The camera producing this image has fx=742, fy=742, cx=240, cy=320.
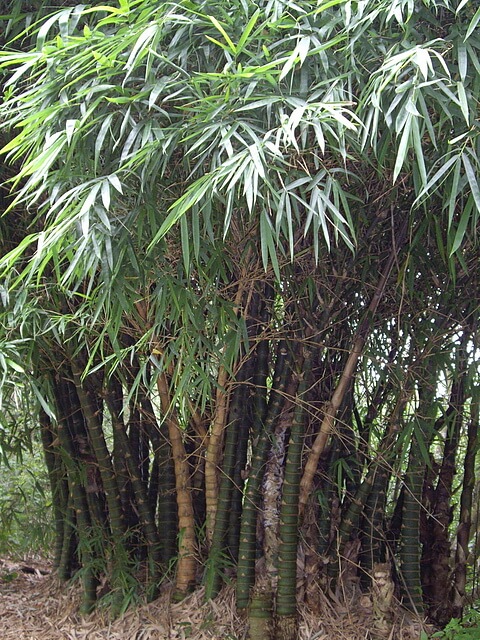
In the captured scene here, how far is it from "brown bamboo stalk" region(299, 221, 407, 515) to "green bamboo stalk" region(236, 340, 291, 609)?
0.18 metres

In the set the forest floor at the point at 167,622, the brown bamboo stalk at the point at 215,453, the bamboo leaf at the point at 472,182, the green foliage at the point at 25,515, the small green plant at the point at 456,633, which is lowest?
the forest floor at the point at 167,622

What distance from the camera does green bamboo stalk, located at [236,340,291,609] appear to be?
9.50 ft

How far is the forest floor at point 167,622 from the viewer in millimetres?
2840

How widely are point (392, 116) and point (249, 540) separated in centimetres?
Result: 175

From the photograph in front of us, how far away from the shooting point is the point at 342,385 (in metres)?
2.75

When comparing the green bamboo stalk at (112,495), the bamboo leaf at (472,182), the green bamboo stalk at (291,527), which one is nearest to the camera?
the bamboo leaf at (472,182)

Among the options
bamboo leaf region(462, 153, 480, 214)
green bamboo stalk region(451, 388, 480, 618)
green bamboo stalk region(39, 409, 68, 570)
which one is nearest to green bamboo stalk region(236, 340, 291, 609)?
green bamboo stalk region(451, 388, 480, 618)

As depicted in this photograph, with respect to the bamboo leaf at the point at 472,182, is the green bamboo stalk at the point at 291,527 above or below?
below

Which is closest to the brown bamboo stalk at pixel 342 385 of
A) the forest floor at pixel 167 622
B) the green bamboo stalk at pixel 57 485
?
the forest floor at pixel 167 622

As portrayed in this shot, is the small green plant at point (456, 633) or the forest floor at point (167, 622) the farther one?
the forest floor at point (167, 622)

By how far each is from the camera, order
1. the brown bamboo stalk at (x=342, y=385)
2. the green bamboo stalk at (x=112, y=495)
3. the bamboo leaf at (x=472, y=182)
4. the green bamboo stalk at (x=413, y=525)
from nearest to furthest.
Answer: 1. the bamboo leaf at (x=472, y=182)
2. the brown bamboo stalk at (x=342, y=385)
3. the green bamboo stalk at (x=413, y=525)
4. the green bamboo stalk at (x=112, y=495)

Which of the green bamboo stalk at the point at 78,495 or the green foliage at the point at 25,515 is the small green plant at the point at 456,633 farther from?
the green foliage at the point at 25,515

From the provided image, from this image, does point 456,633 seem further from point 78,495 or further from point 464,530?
point 78,495

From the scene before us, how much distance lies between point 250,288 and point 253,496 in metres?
0.86
